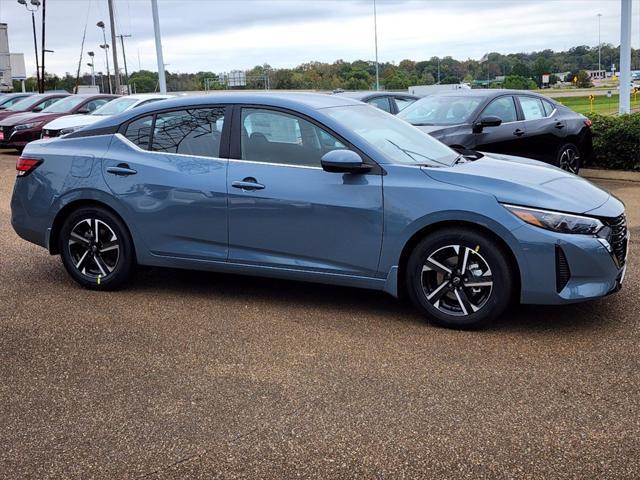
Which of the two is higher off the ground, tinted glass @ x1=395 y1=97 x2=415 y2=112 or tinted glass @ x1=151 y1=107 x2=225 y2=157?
tinted glass @ x1=395 y1=97 x2=415 y2=112

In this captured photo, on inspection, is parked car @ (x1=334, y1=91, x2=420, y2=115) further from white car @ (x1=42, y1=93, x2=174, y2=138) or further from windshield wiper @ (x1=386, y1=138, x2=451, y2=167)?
windshield wiper @ (x1=386, y1=138, x2=451, y2=167)

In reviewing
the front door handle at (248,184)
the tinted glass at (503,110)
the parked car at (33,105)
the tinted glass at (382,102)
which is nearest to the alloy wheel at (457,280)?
the front door handle at (248,184)

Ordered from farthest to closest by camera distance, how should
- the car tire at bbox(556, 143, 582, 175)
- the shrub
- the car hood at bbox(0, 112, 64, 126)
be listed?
1. the car hood at bbox(0, 112, 64, 126)
2. the shrub
3. the car tire at bbox(556, 143, 582, 175)

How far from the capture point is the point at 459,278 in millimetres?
4773

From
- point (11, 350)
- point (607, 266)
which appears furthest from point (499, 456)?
point (11, 350)

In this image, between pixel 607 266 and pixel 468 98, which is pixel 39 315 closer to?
pixel 607 266

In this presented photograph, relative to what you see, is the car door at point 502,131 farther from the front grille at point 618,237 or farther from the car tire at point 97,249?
the car tire at point 97,249

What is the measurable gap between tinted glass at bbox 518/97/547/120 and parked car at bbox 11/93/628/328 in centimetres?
557

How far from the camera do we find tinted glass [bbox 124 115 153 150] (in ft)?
18.8

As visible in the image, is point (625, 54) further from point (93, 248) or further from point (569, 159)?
point (93, 248)

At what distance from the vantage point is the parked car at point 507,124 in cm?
1016

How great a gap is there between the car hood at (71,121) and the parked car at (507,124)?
800cm

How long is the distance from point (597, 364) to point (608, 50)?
232 ft

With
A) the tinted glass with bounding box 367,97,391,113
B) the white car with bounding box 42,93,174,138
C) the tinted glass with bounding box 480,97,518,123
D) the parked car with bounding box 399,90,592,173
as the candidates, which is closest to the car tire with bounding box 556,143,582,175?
the parked car with bounding box 399,90,592,173
